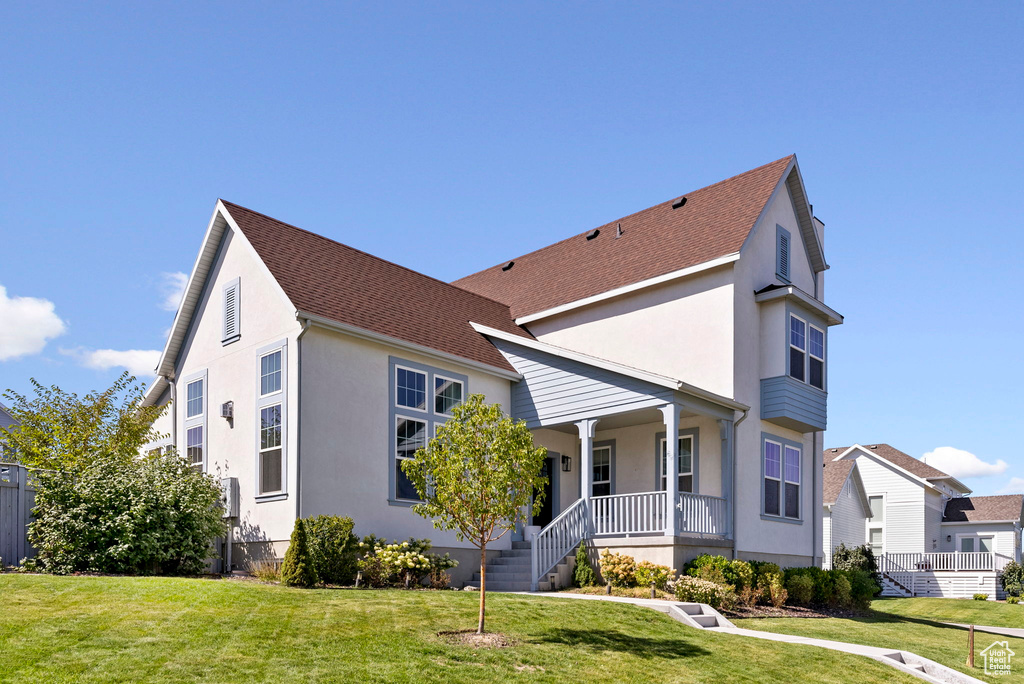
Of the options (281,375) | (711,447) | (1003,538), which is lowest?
(1003,538)

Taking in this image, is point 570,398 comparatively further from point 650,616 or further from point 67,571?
point 67,571

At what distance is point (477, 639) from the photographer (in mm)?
10531

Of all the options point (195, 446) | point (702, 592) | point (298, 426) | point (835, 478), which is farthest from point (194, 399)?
point (835, 478)

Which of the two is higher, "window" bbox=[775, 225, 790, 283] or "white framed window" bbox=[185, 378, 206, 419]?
"window" bbox=[775, 225, 790, 283]

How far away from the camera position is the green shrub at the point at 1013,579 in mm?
34594

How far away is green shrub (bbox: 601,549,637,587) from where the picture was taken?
17.1 m

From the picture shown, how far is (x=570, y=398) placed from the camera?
64.4ft

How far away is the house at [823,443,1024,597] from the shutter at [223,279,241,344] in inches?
1095

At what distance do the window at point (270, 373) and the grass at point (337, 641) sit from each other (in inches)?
204

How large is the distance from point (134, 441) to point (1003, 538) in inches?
1675

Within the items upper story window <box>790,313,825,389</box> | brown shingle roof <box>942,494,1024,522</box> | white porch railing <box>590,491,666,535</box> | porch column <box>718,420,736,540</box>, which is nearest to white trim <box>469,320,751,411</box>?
porch column <box>718,420,736,540</box>

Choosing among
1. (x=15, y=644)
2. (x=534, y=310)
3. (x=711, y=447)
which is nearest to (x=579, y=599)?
(x=711, y=447)

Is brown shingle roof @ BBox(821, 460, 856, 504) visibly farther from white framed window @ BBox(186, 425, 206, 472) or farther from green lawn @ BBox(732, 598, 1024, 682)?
white framed window @ BBox(186, 425, 206, 472)

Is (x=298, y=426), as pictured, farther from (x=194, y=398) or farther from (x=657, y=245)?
(x=657, y=245)
